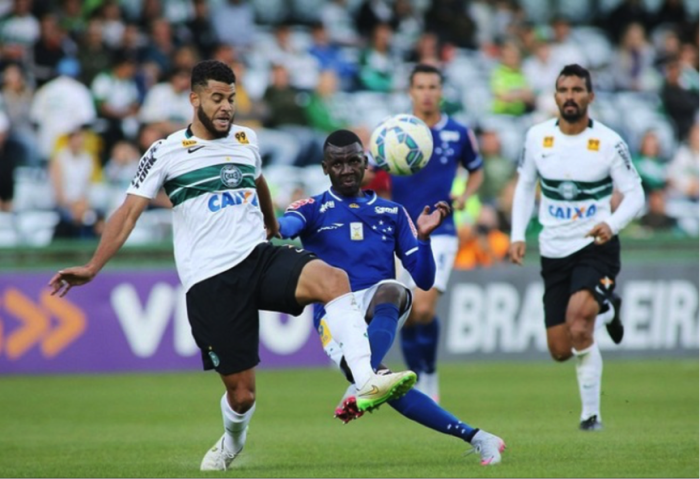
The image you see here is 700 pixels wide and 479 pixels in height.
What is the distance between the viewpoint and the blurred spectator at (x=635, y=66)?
992 inches

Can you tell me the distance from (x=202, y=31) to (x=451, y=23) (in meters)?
5.06

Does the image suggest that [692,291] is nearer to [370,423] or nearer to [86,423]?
[370,423]

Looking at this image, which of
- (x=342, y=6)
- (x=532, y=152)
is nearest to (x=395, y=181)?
(x=532, y=152)

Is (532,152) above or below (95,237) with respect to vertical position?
above

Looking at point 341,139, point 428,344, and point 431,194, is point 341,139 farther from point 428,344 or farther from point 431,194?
point 428,344

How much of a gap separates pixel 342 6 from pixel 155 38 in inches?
184

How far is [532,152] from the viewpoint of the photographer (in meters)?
11.5

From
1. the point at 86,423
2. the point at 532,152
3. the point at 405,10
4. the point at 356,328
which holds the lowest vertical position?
the point at 86,423

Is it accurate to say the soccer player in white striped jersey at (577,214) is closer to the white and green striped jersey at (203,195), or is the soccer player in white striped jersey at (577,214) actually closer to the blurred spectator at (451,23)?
the white and green striped jersey at (203,195)

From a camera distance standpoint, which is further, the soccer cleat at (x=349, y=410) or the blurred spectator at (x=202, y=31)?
the blurred spectator at (x=202, y=31)

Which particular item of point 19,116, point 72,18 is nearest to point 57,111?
point 19,116

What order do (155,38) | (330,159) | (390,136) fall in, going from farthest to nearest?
(155,38), (390,136), (330,159)

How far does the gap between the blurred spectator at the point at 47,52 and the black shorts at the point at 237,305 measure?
1215cm

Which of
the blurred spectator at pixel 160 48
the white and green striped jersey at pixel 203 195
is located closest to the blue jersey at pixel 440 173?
the white and green striped jersey at pixel 203 195
